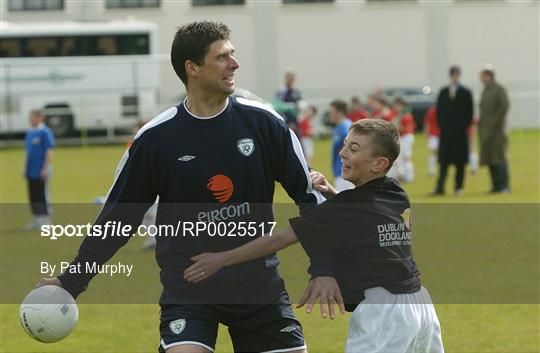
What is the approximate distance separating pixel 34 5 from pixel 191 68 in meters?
42.8

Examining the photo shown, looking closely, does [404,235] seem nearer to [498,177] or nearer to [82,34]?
[498,177]

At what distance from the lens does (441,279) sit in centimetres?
1266

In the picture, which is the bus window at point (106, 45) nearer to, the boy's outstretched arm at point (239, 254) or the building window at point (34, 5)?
the building window at point (34, 5)

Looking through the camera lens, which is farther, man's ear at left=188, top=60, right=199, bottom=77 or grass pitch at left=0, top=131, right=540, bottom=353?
grass pitch at left=0, top=131, right=540, bottom=353

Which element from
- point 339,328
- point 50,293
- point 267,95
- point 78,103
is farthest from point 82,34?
point 50,293

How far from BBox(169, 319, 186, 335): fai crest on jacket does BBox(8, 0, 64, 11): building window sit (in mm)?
42859

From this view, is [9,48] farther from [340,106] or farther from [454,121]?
[340,106]

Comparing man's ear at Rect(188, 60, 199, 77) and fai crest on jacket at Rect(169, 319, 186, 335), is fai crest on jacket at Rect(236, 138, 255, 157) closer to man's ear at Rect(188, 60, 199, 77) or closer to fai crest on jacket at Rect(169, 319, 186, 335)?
man's ear at Rect(188, 60, 199, 77)

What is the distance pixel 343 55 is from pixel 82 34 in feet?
36.4

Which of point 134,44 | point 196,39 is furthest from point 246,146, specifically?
point 134,44

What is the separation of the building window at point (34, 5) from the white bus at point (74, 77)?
364 cm

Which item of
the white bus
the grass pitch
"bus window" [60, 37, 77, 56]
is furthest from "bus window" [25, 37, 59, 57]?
the grass pitch

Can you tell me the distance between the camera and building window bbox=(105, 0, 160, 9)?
47.0 m

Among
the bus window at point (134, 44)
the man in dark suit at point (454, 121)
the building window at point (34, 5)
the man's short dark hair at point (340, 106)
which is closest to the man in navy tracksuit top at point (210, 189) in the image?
the man's short dark hair at point (340, 106)
